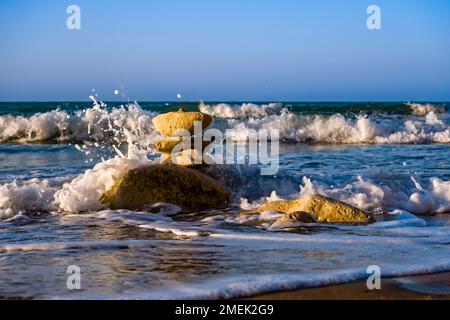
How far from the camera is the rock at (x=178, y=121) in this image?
8.59m

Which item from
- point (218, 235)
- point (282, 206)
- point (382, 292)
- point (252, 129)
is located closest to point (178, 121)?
point (282, 206)

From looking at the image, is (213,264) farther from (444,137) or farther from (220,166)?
(444,137)

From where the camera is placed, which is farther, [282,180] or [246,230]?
[282,180]

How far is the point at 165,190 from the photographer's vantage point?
7.52m

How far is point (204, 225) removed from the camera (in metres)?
6.24

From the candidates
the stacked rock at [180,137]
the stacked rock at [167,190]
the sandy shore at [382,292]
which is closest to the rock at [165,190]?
the stacked rock at [167,190]

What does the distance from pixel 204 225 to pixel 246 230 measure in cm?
51

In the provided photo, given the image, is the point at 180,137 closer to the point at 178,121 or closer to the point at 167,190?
the point at 178,121

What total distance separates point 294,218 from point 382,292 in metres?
2.57

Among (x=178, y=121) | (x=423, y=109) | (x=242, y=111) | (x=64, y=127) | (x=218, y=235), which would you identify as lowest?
(x=218, y=235)

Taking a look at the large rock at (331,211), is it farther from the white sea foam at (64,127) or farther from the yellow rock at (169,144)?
the white sea foam at (64,127)

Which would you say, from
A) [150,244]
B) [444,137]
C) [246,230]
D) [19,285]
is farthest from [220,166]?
[444,137]

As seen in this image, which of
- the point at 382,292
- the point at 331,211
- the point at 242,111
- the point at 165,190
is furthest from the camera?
the point at 242,111

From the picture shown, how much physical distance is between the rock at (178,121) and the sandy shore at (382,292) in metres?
4.99
